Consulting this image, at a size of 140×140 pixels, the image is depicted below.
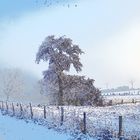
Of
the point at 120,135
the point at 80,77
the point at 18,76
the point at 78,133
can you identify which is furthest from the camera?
the point at 18,76

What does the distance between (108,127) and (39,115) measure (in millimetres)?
14467

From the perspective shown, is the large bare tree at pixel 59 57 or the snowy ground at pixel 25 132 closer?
the snowy ground at pixel 25 132

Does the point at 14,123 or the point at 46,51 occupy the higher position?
the point at 46,51

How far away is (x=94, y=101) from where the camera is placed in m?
65.7

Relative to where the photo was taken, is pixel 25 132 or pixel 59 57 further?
pixel 59 57

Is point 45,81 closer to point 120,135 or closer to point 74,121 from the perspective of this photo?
point 74,121

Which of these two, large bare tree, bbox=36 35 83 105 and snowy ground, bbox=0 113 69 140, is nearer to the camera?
snowy ground, bbox=0 113 69 140

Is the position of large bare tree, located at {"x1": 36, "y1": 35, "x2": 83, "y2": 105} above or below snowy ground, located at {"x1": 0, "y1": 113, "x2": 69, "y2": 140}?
above

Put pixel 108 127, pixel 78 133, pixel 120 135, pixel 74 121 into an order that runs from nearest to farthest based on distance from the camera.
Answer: pixel 120 135 → pixel 108 127 → pixel 78 133 → pixel 74 121

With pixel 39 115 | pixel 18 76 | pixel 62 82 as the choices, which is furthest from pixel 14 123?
Answer: pixel 18 76

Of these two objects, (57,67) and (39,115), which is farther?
(57,67)

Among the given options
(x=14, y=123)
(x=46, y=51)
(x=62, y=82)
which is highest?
(x=46, y=51)

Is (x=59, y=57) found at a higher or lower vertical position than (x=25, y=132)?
higher

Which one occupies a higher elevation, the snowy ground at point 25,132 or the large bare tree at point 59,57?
the large bare tree at point 59,57
